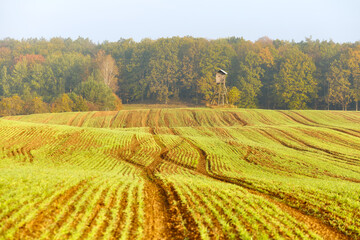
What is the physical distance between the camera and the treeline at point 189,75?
305 feet

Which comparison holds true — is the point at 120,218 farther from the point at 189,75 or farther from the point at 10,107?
the point at 189,75

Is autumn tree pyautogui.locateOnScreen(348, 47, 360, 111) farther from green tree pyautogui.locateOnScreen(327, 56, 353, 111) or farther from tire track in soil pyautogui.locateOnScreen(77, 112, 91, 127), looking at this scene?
tire track in soil pyautogui.locateOnScreen(77, 112, 91, 127)

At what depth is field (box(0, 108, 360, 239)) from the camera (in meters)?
9.80

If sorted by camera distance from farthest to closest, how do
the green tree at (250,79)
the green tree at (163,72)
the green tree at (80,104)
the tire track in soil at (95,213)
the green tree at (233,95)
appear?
the green tree at (163,72) → the green tree at (250,79) → the green tree at (233,95) → the green tree at (80,104) → the tire track in soil at (95,213)

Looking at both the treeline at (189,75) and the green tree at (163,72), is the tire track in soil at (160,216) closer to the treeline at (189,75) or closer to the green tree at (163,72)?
the treeline at (189,75)

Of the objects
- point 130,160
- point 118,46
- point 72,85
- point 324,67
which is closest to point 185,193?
point 130,160

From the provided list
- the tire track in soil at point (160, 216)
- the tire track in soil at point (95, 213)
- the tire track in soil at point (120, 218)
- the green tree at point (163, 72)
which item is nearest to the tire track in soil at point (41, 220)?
the tire track in soil at point (95, 213)

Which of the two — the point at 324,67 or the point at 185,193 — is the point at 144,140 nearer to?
the point at 185,193

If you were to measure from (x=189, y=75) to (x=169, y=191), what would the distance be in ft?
330

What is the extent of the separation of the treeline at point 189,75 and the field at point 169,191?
5925 cm

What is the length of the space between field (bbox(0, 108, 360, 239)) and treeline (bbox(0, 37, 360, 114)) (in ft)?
194

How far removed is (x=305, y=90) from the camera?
312 feet

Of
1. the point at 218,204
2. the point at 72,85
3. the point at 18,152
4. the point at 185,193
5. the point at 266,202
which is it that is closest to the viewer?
the point at 218,204

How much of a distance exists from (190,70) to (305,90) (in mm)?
52523
